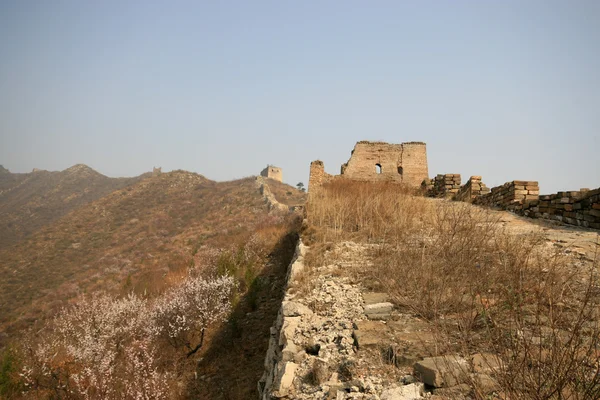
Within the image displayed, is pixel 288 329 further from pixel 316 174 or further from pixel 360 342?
pixel 316 174

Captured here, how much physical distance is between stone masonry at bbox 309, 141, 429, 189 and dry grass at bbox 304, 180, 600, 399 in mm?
9562

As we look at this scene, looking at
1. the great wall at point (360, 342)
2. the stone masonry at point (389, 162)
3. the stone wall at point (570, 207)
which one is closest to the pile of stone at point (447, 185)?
the stone masonry at point (389, 162)

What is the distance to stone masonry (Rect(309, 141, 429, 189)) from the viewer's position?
16078 millimetres

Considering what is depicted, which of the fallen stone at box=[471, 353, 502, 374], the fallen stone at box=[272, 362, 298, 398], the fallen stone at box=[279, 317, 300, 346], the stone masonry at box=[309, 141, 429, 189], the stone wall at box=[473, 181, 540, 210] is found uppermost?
the stone masonry at box=[309, 141, 429, 189]

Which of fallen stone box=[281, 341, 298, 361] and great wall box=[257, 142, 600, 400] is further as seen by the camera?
fallen stone box=[281, 341, 298, 361]

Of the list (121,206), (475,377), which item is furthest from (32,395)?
(121,206)

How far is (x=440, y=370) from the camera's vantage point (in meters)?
1.95

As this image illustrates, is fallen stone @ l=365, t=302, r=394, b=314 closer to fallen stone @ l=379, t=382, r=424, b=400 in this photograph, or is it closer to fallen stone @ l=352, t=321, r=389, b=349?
fallen stone @ l=352, t=321, r=389, b=349

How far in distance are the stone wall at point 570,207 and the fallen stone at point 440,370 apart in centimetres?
621

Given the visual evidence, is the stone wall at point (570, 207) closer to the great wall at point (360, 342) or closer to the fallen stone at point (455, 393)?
the great wall at point (360, 342)

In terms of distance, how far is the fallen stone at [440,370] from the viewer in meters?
1.95

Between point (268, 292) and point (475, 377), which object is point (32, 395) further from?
point (475, 377)

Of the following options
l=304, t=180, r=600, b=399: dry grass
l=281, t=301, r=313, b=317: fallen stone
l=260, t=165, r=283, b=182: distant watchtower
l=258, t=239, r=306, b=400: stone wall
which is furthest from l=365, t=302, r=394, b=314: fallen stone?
l=260, t=165, r=283, b=182: distant watchtower

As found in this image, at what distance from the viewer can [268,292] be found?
8516 millimetres
